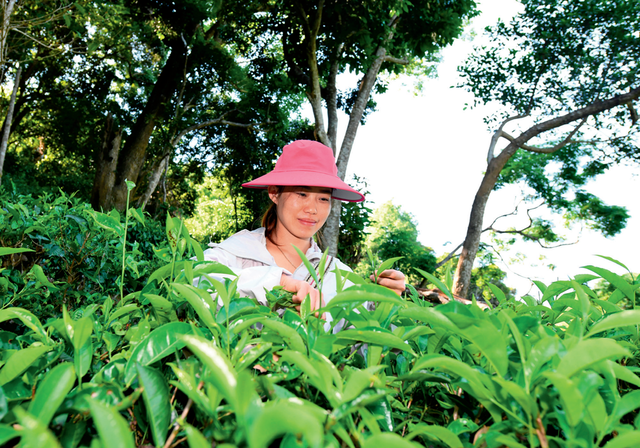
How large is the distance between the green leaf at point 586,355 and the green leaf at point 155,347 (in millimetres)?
423

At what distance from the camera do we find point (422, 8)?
694 cm

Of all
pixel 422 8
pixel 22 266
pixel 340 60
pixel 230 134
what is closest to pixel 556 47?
pixel 422 8

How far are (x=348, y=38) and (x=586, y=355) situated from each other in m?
7.89

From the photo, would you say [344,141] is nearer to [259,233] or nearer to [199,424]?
[259,233]

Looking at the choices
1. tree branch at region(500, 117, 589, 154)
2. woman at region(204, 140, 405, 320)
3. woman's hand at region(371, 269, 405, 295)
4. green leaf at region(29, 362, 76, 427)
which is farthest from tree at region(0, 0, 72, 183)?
tree branch at region(500, 117, 589, 154)

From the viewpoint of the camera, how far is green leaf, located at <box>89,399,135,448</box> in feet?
0.98

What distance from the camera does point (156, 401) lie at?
41 cm

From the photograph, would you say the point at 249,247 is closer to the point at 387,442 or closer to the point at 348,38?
the point at 387,442

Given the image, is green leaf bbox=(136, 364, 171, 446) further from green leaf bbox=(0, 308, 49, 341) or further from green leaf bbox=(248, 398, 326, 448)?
green leaf bbox=(0, 308, 49, 341)

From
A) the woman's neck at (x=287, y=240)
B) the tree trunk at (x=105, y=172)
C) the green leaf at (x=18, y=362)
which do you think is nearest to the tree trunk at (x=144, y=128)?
the tree trunk at (x=105, y=172)

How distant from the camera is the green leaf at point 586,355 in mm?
387

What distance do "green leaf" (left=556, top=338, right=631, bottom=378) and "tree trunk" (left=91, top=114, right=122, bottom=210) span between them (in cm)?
859

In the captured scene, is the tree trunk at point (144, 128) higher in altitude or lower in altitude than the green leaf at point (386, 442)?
higher

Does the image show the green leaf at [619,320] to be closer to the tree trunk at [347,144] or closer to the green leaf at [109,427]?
the green leaf at [109,427]
